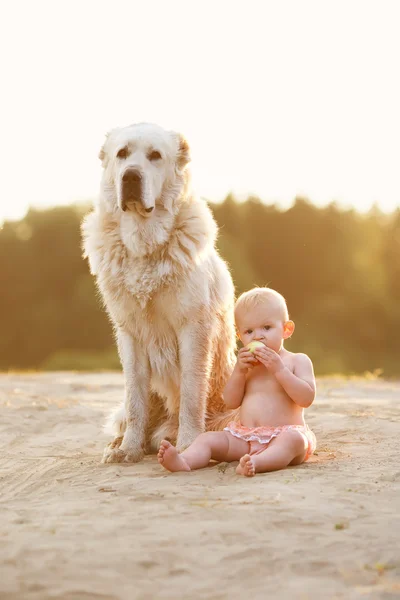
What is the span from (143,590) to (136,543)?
399mm

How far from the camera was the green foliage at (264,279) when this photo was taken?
20109mm

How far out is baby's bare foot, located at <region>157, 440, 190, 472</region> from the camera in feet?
13.6

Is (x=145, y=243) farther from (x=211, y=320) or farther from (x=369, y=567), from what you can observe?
(x=369, y=567)

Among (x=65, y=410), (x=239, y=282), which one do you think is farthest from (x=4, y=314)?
(x=65, y=410)

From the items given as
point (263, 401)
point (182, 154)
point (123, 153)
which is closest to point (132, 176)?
point (123, 153)

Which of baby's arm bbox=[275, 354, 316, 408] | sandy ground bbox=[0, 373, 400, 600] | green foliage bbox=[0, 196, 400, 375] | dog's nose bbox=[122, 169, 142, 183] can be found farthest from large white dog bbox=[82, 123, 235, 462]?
green foliage bbox=[0, 196, 400, 375]

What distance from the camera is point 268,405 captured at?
4422 millimetres

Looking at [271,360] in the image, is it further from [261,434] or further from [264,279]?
[264,279]

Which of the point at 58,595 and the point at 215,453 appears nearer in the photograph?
the point at 58,595

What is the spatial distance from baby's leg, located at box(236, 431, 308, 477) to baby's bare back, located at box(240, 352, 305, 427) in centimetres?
15

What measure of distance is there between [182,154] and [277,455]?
2.05 m

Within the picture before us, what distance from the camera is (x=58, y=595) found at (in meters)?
2.41

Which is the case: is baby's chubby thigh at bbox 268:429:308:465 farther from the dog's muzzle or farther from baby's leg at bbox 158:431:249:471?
the dog's muzzle

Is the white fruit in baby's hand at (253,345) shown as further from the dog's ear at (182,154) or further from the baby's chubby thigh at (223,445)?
the dog's ear at (182,154)
